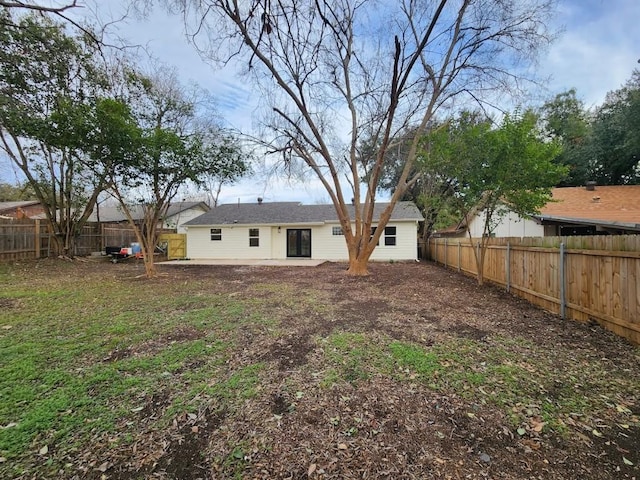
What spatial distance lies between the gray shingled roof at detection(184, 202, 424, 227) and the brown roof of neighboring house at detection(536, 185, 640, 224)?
5.96 metres

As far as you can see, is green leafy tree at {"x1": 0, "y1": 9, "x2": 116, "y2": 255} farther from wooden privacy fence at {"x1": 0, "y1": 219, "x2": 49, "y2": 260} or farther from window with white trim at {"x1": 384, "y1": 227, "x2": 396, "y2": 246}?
window with white trim at {"x1": 384, "y1": 227, "x2": 396, "y2": 246}

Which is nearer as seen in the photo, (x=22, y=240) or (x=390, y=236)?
(x=22, y=240)

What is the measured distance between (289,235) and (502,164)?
1250 centimetres

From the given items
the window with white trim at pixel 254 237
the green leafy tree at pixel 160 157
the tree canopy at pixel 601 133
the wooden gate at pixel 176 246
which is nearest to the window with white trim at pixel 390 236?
the window with white trim at pixel 254 237

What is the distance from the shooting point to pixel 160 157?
8945 millimetres

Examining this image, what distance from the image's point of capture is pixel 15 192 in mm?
33219

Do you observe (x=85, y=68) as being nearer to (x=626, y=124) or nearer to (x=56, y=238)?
(x=56, y=238)

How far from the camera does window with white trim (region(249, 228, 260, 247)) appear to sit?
701 inches

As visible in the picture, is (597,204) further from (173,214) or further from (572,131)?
(173,214)

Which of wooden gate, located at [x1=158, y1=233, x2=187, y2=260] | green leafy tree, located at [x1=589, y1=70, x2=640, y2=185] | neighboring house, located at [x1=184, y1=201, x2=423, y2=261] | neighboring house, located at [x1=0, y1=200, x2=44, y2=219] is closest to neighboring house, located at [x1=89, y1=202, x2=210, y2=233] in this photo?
neighboring house, located at [x1=0, y1=200, x2=44, y2=219]

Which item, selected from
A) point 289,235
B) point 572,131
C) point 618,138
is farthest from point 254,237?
point 572,131

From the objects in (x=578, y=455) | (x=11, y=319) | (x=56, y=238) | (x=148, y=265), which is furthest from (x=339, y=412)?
(x=56, y=238)

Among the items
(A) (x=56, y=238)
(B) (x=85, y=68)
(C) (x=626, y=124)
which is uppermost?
(B) (x=85, y=68)

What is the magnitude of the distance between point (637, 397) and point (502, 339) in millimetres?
1517
